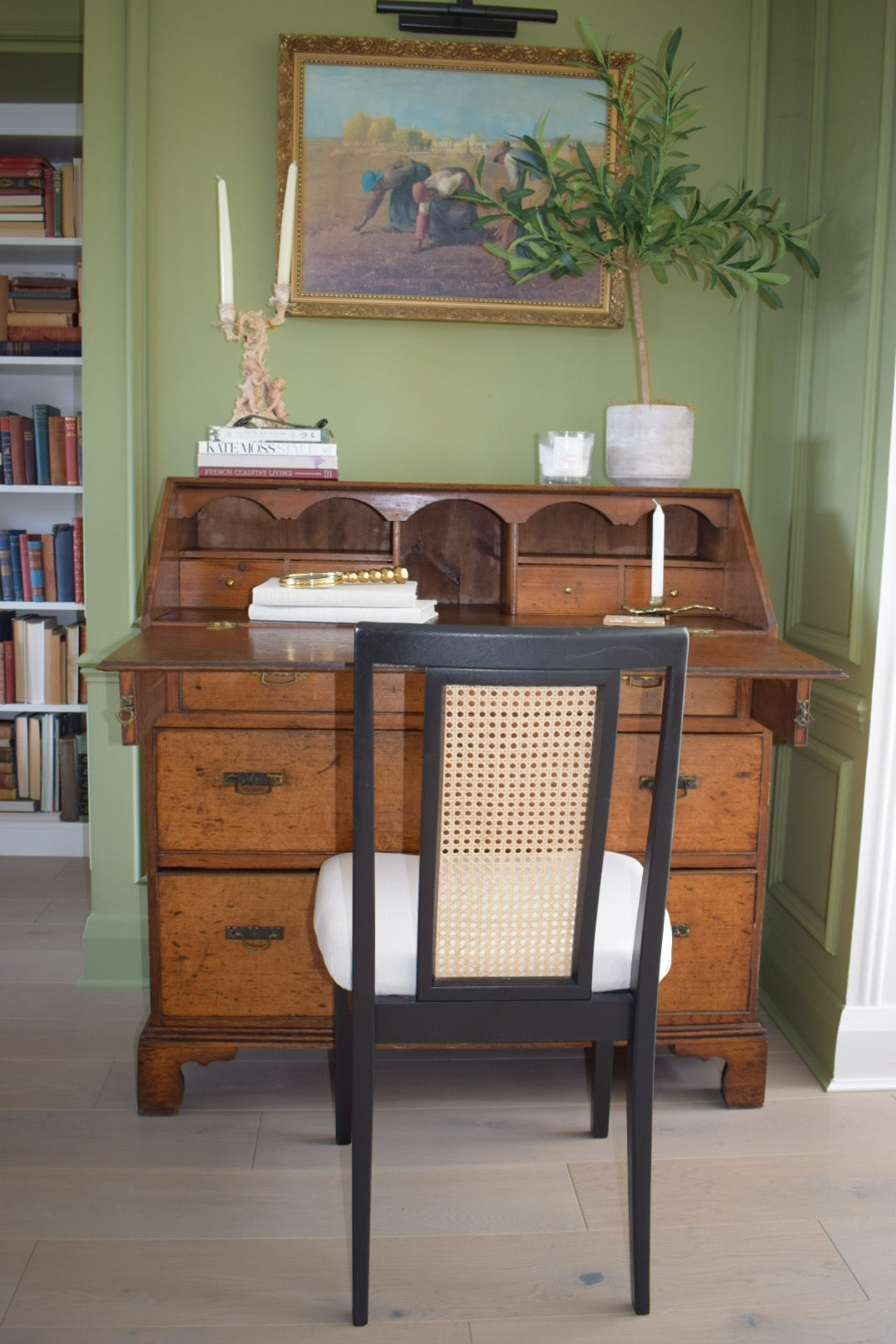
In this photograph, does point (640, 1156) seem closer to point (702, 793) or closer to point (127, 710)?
point (702, 793)

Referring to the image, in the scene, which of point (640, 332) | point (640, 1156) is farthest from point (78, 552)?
point (640, 1156)

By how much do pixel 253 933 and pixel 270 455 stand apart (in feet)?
3.08

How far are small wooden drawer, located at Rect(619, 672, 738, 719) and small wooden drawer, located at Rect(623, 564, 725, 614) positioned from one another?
0.43 m

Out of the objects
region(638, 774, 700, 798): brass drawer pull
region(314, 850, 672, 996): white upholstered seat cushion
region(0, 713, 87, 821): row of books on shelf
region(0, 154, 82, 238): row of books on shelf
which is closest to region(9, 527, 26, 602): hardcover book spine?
region(0, 713, 87, 821): row of books on shelf

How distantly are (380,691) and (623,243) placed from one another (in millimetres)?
1070

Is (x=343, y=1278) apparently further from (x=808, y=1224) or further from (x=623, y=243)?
(x=623, y=243)

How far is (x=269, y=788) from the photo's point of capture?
1.88 meters

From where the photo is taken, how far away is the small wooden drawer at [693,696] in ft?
6.10

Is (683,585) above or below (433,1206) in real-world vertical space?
above

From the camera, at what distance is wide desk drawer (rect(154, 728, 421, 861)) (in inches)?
73.2

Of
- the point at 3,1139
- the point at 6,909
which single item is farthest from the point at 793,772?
the point at 6,909

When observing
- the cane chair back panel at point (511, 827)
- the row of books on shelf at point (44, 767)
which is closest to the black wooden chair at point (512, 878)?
the cane chair back panel at point (511, 827)

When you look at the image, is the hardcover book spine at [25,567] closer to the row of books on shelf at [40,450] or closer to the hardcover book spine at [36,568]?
the hardcover book spine at [36,568]

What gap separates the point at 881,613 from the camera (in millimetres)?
1988
